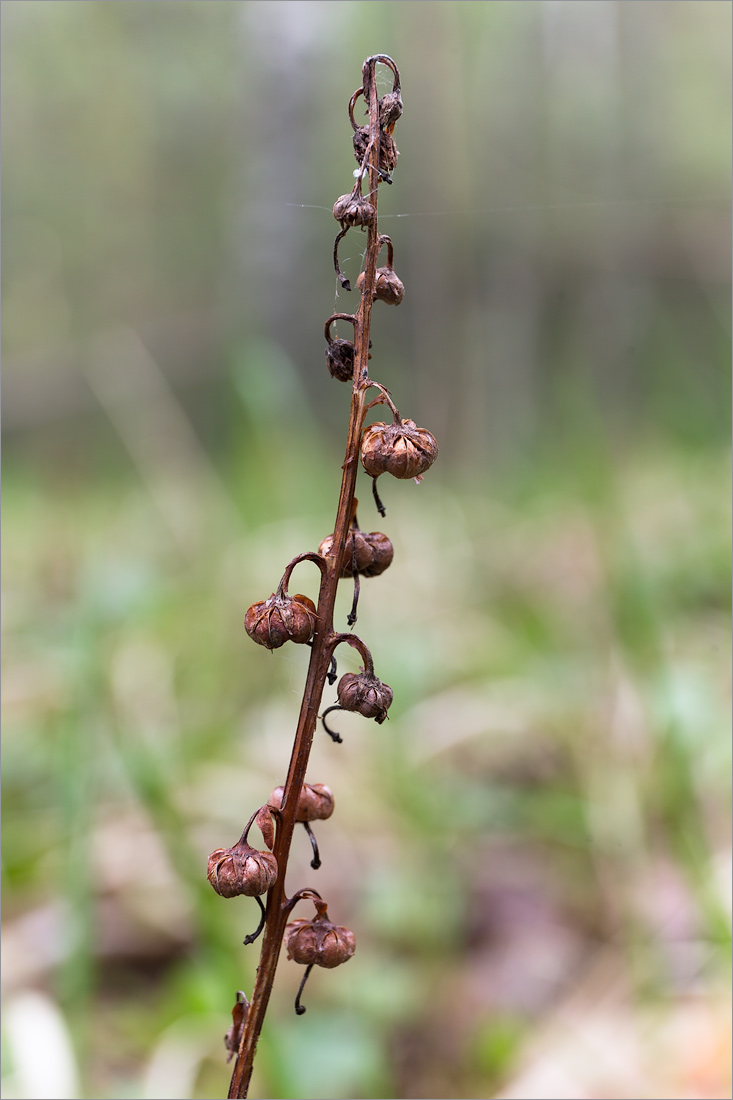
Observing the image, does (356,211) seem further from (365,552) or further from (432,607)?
(432,607)

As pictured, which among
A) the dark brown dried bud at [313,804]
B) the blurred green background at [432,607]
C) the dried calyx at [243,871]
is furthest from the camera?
the blurred green background at [432,607]

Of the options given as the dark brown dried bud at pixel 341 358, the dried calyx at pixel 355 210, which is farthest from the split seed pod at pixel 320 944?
the dried calyx at pixel 355 210

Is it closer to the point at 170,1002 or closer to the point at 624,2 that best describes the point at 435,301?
the point at 624,2

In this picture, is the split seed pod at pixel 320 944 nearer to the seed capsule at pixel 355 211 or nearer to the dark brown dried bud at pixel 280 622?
the dark brown dried bud at pixel 280 622

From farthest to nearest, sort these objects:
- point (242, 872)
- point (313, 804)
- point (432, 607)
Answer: point (432, 607) < point (313, 804) < point (242, 872)

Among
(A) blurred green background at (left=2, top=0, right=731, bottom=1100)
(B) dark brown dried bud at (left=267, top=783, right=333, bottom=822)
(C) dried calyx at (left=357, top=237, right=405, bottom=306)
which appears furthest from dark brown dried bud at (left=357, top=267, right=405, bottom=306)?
(A) blurred green background at (left=2, top=0, right=731, bottom=1100)

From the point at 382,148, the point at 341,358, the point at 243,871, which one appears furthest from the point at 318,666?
the point at 382,148

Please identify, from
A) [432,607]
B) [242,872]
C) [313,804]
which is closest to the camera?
[242,872]
